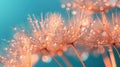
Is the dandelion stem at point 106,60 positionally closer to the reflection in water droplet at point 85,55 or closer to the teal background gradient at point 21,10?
the reflection in water droplet at point 85,55

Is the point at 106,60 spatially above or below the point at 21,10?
below

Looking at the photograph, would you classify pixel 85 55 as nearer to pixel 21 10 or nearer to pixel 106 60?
pixel 106 60

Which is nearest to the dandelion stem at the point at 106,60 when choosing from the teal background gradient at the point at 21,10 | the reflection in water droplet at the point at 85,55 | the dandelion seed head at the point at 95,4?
the reflection in water droplet at the point at 85,55

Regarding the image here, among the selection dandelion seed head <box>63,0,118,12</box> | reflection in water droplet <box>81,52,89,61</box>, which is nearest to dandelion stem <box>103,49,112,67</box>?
reflection in water droplet <box>81,52,89,61</box>

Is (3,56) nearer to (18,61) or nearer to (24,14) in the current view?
(18,61)

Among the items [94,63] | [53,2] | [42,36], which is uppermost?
[53,2]

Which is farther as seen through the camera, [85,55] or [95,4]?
[85,55]

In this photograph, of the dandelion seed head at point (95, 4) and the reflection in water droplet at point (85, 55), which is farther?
the reflection in water droplet at point (85, 55)

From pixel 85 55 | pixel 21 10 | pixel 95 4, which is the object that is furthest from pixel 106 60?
pixel 21 10

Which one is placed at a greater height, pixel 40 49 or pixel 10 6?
pixel 10 6

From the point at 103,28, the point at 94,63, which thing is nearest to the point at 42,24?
the point at 103,28

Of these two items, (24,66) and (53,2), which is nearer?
(24,66)
